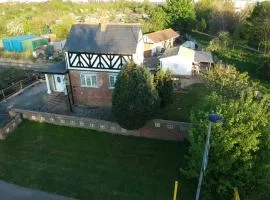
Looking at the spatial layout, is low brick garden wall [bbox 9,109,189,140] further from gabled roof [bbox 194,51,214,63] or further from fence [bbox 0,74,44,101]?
gabled roof [bbox 194,51,214,63]

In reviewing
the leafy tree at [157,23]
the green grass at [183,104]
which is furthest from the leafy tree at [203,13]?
the green grass at [183,104]

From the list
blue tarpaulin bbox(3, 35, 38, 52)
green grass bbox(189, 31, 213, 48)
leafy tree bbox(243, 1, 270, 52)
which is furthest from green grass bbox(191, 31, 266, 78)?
blue tarpaulin bbox(3, 35, 38, 52)

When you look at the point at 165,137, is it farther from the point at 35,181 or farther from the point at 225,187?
the point at 35,181

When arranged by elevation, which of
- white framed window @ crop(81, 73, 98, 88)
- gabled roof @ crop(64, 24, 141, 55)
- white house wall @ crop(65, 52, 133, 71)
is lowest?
white framed window @ crop(81, 73, 98, 88)

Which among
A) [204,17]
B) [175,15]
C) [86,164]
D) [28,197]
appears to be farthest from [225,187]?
[204,17]

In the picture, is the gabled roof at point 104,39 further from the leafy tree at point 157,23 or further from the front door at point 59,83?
the leafy tree at point 157,23

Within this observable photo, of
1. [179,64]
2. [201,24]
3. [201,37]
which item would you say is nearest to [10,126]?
[179,64]
